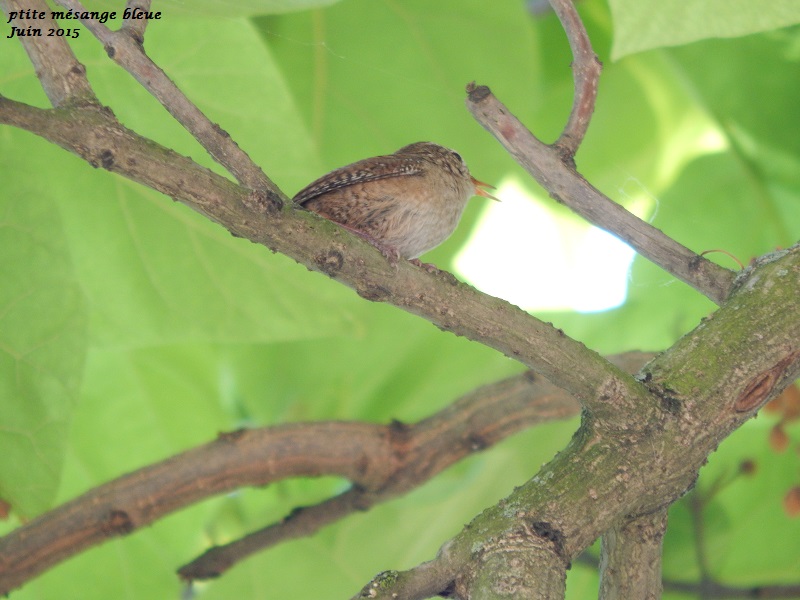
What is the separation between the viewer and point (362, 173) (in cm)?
212

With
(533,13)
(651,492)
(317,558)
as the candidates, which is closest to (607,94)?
(533,13)

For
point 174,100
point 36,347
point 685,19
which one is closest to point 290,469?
point 36,347

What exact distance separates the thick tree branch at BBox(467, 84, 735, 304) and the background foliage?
0.70 metres

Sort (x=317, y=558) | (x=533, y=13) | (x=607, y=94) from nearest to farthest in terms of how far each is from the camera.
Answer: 1. (x=317, y=558)
2. (x=607, y=94)
3. (x=533, y=13)

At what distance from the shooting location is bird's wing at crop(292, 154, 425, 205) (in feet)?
6.80

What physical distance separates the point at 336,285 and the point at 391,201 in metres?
0.24

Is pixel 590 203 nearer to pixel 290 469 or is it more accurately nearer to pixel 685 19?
pixel 685 19

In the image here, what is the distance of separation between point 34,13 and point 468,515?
1.81 m

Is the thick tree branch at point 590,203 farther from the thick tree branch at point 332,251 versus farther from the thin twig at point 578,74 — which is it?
the thick tree branch at point 332,251

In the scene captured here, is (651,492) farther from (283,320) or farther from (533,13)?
(533,13)

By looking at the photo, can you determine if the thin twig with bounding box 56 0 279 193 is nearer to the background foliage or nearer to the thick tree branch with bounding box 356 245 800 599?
the thick tree branch with bounding box 356 245 800 599

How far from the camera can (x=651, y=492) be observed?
1290 millimetres

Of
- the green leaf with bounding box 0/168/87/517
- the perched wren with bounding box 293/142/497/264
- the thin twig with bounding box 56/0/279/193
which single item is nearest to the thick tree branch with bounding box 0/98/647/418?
the thin twig with bounding box 56/0/279/193

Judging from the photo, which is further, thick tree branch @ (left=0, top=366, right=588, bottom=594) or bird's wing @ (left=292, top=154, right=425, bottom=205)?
bird's wing @ (left=292, top=154, right=425, bottom=205)
